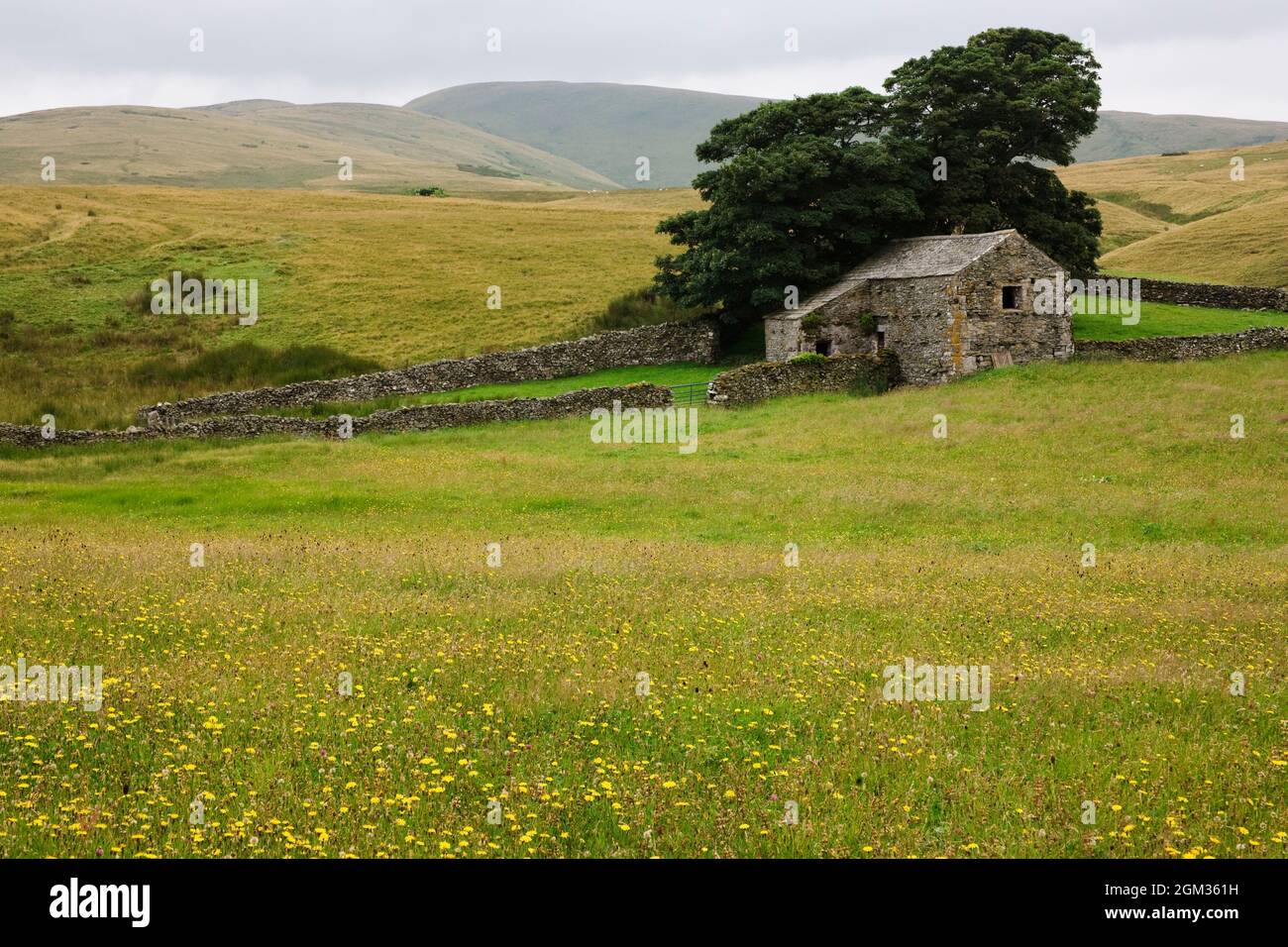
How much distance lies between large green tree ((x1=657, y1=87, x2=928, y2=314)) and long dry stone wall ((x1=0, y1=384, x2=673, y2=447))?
32.9 ft

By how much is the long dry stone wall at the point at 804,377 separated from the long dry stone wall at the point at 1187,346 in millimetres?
8601

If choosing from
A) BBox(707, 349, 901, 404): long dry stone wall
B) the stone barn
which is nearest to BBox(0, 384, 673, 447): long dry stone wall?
BBox(707, 349, 901, 404): long dry stone wall

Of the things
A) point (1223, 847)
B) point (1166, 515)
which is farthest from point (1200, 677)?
point (1166, 515)

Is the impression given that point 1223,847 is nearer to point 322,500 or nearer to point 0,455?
point 322,500

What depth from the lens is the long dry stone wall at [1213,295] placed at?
183 ft

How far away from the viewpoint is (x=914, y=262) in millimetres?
47531

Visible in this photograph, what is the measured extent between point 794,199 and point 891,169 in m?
4.72

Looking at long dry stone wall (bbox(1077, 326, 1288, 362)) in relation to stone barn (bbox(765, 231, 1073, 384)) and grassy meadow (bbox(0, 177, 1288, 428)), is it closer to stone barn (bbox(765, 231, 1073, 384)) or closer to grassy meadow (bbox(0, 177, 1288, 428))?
stone barn (bbox(765, 231, 1073, 384))

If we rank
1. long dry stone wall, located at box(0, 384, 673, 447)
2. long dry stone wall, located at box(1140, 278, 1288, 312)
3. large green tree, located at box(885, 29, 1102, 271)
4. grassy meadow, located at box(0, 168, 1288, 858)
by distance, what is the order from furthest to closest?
long dry stone wall, located at box(1140, 278, 1288, 312), large green tree, located at box(885, 29, 1102, 271), long dry stone wall, located at box(0, 384, 673, 447), grassy meadow, located at box(0, 168, 1288, 858)

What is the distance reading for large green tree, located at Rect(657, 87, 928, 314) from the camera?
4947 cm

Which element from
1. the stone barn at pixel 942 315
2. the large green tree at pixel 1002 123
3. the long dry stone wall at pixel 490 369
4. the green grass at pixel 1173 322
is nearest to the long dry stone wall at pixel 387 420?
the long dry stone wall at pixel 490 369

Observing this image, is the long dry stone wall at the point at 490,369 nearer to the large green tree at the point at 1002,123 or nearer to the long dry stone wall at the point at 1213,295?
the large green tree at the point at 1002,123

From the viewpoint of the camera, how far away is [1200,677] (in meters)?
11.7

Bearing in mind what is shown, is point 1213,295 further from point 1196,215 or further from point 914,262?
point 1196,215
